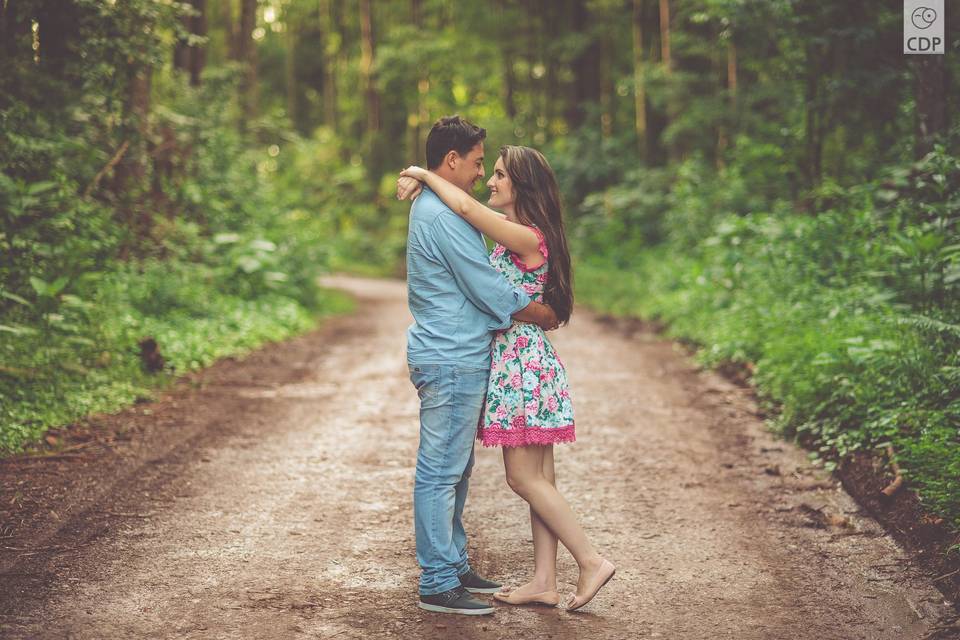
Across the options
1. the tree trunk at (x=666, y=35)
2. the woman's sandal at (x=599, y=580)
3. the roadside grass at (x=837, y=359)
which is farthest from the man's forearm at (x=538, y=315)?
the tree trunk at (x=666, y=35)

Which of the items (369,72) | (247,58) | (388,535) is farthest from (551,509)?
(369,72)

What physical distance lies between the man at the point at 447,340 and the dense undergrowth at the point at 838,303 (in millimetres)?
2703

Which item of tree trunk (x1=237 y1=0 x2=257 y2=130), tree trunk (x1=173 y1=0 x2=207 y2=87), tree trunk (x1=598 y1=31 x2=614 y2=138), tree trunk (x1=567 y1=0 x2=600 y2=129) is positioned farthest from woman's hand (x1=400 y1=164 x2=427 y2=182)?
tree trunk (x1=598 y1=31 x2=614 y2=138)

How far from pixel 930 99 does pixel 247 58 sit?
15.5 m

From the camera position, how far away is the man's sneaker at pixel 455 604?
4.19 m

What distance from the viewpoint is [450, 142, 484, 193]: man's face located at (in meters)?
4.20

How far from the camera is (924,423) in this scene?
6141mm

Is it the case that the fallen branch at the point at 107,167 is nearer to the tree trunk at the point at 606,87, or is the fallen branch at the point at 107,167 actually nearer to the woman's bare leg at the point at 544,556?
the woman's bare leg at the point at 544,556

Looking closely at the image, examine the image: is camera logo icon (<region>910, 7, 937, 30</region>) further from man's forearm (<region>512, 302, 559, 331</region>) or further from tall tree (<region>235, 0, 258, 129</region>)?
tall tree (<region>235, 0, 258, 129</region>)

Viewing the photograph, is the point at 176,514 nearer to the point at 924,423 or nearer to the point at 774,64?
the point at 924,423

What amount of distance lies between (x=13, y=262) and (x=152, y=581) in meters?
5.27

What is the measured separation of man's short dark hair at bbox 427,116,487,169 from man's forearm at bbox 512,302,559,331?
30.1 inches

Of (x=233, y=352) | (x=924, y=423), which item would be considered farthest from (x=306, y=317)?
(x=924, y=423)

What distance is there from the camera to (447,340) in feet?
13.7
